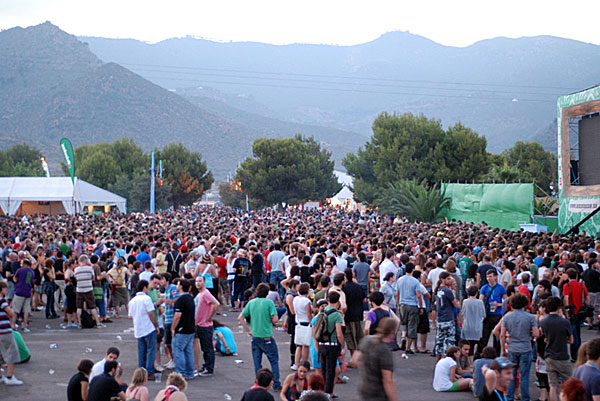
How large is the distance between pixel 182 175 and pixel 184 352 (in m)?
71.1

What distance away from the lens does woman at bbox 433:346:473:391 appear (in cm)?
919

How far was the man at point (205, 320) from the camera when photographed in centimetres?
991

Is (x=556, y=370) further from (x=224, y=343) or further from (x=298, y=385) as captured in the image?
(x=224, y=343)

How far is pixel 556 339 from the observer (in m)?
7.74

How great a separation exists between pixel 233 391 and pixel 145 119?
16808 centimetres

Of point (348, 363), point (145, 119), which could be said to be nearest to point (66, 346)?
point (348, 363)

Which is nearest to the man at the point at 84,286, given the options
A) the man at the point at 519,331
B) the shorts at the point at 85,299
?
the shorts at the point at 85,299

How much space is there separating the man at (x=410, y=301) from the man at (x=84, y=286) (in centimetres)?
643

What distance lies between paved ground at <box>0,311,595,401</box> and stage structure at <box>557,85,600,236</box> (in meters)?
13.1

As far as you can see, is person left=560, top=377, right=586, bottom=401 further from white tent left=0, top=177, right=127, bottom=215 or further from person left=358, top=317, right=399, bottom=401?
white tent left=0, top=177, right=127, bottom=215

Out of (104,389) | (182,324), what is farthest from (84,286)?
(104,389)

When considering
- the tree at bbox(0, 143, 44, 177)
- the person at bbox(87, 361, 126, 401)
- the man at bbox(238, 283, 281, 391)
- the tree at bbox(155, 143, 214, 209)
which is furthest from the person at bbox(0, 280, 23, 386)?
the tree at bbox(0, 143, 44, 177)

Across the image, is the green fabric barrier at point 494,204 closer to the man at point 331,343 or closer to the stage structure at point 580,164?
the stage structure at point 580,164

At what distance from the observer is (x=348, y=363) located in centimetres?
1068
